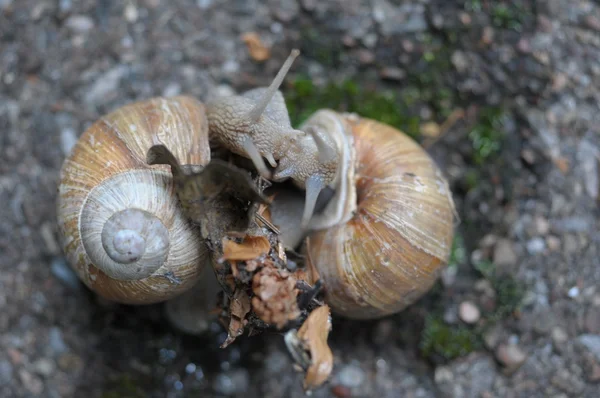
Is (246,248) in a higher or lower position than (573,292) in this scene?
higher

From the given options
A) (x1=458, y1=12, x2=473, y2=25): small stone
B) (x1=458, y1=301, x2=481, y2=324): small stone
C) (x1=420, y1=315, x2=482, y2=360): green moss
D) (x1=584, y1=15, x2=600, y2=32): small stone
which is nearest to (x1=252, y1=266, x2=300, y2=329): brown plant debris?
(x1=420, y1=315, x2=482, y2=360): green moss

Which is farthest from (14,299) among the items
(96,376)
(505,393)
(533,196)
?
(533,196)

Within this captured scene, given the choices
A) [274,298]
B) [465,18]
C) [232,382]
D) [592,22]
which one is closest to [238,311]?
[274,298]

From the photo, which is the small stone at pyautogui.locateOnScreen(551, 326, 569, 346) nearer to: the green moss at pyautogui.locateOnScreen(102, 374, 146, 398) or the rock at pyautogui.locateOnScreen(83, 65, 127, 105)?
the green moss at pyautogui.locateOnScreen(102, 374, 146, 398)

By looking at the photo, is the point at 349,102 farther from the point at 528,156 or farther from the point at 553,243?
the point at 553,243

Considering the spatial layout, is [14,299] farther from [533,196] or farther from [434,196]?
[533,196]
